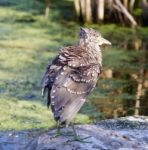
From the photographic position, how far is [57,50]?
9422mm

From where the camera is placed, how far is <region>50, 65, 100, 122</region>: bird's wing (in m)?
4.12

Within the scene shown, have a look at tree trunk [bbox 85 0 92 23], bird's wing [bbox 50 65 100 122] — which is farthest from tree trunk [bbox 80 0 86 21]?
bird's wing [bbox 50 65 100 122]

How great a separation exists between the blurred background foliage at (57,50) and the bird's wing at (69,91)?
6.34 ft

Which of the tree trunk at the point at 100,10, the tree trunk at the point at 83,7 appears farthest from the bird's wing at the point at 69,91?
the tree trunk at the point at 83,7

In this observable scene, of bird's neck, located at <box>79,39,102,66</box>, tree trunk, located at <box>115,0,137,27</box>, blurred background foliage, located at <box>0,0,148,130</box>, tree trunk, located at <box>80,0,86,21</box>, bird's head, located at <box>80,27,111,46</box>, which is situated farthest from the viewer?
tree trunk, located at <box>80,0,86,21</box>

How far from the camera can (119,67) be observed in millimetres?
8906

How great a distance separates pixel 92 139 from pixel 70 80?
50 cm

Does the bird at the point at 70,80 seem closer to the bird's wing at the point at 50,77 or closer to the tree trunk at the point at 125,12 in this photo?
the bird's wing at the point at 50,77

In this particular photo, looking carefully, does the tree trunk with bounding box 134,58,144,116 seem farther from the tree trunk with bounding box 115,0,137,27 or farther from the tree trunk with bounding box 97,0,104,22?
the tree trunk with bounding box 97,0,104,22

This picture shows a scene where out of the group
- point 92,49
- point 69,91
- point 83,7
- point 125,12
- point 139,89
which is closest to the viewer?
point 69,91

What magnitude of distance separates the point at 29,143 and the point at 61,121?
0.68 metres

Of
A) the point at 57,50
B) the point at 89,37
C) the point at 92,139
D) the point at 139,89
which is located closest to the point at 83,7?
the point at 57,50

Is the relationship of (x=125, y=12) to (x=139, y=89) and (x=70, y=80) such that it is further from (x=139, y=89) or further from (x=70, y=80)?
(x=70, y=80)

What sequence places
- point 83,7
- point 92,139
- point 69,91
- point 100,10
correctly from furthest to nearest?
1. point 83,7
2. point 100,10
3. point 92,139
4. point 69,91
